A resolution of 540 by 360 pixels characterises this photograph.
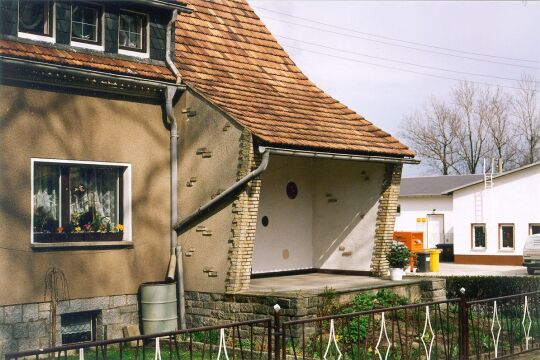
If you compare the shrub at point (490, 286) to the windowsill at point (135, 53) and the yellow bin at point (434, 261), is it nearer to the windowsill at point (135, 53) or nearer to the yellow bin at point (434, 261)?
the windowsill at point (135, 53)

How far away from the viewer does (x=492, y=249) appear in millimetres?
36688

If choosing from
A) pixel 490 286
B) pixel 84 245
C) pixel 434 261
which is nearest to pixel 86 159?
pixel 84 245

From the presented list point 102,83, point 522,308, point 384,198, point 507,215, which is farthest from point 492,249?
point 102,83

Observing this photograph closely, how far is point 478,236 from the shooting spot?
1476 inches

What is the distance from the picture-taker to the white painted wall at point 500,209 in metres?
35.3

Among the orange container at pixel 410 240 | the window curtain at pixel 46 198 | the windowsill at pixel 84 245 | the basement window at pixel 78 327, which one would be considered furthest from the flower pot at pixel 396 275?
the orange container at pixel 410 240

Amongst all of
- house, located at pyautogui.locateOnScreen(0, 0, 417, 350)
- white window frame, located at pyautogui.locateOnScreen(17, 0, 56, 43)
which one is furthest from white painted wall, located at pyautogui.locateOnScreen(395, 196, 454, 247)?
white window frame, located at pyautogui.locateOnScreen(17, 0, 56, 43)

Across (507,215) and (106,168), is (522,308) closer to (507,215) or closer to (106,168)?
(106,168)

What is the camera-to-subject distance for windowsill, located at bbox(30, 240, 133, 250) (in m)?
12.0

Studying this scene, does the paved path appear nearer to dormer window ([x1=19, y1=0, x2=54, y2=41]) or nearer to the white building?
the white building

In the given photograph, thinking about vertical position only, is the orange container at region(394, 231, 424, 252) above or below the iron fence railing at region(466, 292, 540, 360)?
above

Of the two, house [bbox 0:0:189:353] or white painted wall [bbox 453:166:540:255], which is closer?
house [bbox 0:0:189:353]

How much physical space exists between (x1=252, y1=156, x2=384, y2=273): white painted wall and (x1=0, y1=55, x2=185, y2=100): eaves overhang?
12.9ft

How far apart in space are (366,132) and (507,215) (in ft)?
72.4
